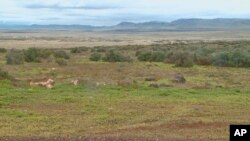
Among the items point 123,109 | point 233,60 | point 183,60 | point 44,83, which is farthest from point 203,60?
point 123,109

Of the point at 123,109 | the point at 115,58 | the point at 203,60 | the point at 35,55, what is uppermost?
the point at 35,55

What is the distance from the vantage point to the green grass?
14.0 metres

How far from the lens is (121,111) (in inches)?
687

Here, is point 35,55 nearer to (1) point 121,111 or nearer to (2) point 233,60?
(2) point 233,60

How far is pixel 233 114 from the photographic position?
17.1 m

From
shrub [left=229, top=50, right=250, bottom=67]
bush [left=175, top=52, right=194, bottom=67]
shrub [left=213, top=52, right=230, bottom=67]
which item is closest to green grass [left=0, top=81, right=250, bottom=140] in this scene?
bush [left=175, top=52, right=194, bottom=67]

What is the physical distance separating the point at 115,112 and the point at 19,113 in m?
3.22

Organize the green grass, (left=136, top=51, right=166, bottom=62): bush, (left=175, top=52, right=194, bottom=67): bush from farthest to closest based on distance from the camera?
(left=136, top=51, right=166, bottom=62): bush < (left=175, top=52, right=194, bottom=67): bush < the green grass

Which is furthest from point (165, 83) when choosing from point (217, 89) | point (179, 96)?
point (179, 96)

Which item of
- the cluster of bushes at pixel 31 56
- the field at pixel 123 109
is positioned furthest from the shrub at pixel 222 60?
the cluster of bushes at pixel 31 56

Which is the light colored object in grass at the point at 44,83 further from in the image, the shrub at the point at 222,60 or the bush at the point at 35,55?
the shrub at the point at 222,60

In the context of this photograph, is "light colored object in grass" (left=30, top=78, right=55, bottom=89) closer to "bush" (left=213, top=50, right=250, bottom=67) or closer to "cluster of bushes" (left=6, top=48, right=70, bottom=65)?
"cluster of bushes" (left=6, top=48, right=70, bottom=65)

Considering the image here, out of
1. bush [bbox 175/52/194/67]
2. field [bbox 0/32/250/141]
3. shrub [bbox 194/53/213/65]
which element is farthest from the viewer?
shrub [bbox 194/53/213/65]

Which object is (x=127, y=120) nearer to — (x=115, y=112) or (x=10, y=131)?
(x=115, y=112)
